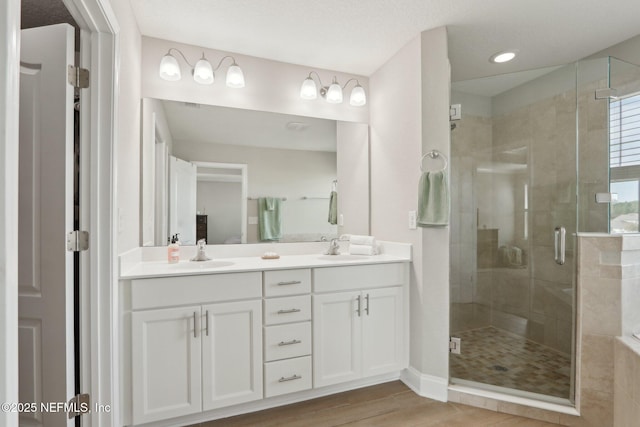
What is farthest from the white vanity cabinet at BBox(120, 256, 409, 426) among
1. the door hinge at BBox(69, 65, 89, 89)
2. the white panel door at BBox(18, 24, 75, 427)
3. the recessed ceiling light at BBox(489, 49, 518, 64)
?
the recessed ceiling light at BBox(489, 49, 518, 64)

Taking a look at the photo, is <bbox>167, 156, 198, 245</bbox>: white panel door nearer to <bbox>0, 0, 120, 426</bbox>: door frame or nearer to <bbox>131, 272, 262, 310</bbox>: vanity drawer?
<bbox>131, 272, 262, 310</bbox>: vanity drawer

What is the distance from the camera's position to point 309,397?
2068 mm

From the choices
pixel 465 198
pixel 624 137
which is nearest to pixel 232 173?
pixel 465 198

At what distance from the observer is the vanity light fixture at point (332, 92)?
2547 mm

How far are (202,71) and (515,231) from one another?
281cm

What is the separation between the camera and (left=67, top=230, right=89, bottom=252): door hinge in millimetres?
1418

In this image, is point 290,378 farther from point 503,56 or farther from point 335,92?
point 503,56

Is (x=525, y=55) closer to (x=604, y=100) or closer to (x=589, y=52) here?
(x=589, y=52)

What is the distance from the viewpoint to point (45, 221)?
139cm

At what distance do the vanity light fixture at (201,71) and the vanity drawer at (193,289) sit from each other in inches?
55.7

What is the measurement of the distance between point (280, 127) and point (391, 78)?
3.19 feet

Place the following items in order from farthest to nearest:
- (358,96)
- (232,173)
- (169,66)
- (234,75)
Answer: (358,96) < (232,173) < (234,75) < (169,66)

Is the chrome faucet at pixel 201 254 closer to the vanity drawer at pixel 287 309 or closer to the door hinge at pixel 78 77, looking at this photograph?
the vanity drawer at pixel 287 309

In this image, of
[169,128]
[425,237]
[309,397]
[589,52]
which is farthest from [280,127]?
[589,52]
